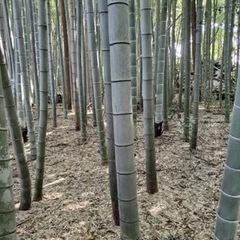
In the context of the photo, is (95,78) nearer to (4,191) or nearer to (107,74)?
(107,74)

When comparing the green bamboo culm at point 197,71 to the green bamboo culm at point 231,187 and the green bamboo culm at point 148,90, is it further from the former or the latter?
the green bamboo culm at point 231,187

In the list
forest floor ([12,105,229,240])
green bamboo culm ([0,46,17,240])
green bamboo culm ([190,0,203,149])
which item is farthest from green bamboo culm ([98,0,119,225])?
green bamboo culm ([190,0,203,149])

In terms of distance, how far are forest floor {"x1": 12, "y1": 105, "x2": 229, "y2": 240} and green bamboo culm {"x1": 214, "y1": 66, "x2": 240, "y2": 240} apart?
845 millimetres

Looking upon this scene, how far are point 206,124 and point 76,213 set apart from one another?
11.3ft

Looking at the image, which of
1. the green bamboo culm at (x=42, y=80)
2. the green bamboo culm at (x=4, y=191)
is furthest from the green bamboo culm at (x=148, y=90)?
the green bamboo culm at (x=4, y=191)

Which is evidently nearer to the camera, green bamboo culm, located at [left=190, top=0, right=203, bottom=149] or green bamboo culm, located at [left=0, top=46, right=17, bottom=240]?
green bamboo culm, located at [left=0, top=46, right=17, bottom=240]

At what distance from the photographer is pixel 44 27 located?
72.9 inches

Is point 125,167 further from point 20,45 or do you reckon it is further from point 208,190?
point 20,45

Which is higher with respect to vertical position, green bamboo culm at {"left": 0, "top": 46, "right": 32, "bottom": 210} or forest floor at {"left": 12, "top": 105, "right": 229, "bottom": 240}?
green bamboo culm at {"left": 0, "top": 46, "right": 32, "bottom": 210}

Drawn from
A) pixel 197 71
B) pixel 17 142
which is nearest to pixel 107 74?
pixel 17 142

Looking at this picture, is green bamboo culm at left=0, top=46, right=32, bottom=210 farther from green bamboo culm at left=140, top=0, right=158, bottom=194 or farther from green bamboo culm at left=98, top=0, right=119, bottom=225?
green bamboo culm at left=140, top=0, right=158, bottom=194

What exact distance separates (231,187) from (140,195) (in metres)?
1.43

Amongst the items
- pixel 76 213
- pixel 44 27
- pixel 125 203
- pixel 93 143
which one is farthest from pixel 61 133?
pixel 125 203

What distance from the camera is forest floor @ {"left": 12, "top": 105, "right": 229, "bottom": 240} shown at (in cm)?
193
